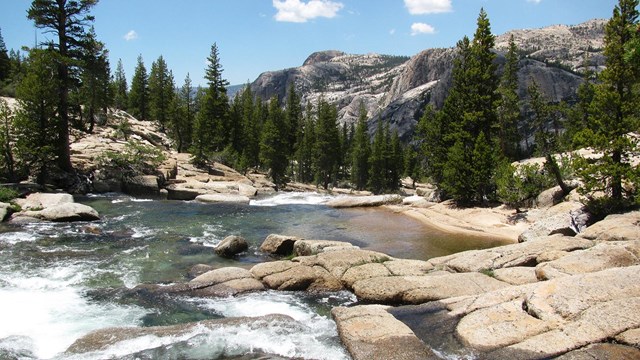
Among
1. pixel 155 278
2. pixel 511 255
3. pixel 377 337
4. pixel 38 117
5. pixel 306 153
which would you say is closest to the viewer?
pixel 377 337

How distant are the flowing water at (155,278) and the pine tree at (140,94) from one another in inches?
2176

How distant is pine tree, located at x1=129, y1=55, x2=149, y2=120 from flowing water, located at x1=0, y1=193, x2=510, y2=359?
55272 millimetres

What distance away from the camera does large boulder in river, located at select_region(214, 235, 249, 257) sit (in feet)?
65.6

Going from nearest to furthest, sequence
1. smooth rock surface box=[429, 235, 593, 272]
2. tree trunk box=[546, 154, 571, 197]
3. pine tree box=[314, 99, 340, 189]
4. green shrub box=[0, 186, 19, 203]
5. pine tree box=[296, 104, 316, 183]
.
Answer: smooth rock surface box=[429, 235, 593, 272] < green shrub box=[0, 186, 19, 203] < tree trunk box=[546, 154, 571, 197] < pine tree box=[314, 99, 340, 189] < pine tree box=[296, 104, 316, 183]

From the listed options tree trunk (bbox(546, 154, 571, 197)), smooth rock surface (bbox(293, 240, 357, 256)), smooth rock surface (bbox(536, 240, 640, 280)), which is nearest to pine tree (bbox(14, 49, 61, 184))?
smooth rock surface (bbox(293, 240, 357, 256))

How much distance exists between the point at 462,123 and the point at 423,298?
2764 cm

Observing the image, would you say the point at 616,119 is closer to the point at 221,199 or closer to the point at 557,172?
the point at 557,172

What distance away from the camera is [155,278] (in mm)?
16422

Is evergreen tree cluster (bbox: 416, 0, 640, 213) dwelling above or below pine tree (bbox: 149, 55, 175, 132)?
below

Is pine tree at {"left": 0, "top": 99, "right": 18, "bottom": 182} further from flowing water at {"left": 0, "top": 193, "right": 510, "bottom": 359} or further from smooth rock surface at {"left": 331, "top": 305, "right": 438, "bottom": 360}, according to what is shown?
smooth rock surface at {"left": 331, "top": 305, "right": 438, "bottom": 360}

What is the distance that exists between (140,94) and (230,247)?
73790 millimetres

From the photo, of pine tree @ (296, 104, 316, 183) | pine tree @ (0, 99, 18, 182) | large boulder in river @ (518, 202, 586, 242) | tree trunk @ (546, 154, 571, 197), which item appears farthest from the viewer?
pine tree @ (296, 104, 316, 183)

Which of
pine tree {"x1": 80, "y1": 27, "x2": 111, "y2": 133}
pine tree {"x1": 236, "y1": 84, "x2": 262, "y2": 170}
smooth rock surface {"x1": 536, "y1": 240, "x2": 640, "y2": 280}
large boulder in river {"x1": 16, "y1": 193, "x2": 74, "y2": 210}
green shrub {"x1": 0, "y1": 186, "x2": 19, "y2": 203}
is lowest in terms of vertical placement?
smooth rock surface {"x1": 536, "y1": 240, "x2": 640, "y2": 280}

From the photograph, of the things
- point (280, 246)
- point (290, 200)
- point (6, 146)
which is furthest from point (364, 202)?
point (6, 146)
